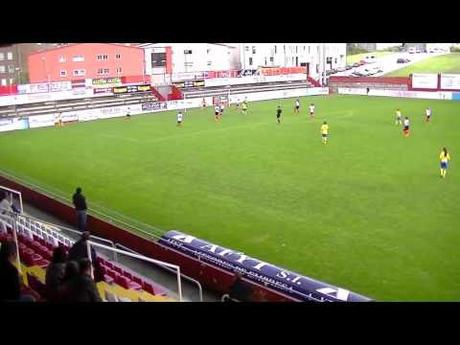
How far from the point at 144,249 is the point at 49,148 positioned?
50.0ft

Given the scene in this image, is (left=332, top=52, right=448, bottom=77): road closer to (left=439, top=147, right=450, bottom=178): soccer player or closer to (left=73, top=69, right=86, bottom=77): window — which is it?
(left=73, top=69, right=86, bottom=77): window

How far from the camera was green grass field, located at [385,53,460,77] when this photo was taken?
4781 centimetres

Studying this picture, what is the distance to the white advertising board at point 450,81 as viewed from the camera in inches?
1645

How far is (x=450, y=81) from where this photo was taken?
42.2 m

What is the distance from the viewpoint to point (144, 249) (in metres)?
11.8

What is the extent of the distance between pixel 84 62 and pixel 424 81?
2734 centimetres

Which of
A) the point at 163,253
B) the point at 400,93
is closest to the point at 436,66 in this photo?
the point at 400,93

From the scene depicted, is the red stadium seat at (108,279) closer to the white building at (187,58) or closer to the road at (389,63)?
the white building at (187,58)

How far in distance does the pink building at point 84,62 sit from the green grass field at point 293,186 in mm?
15320

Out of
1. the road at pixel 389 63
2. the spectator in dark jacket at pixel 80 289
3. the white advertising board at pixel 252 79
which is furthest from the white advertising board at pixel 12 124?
the road at pixel 389 63
